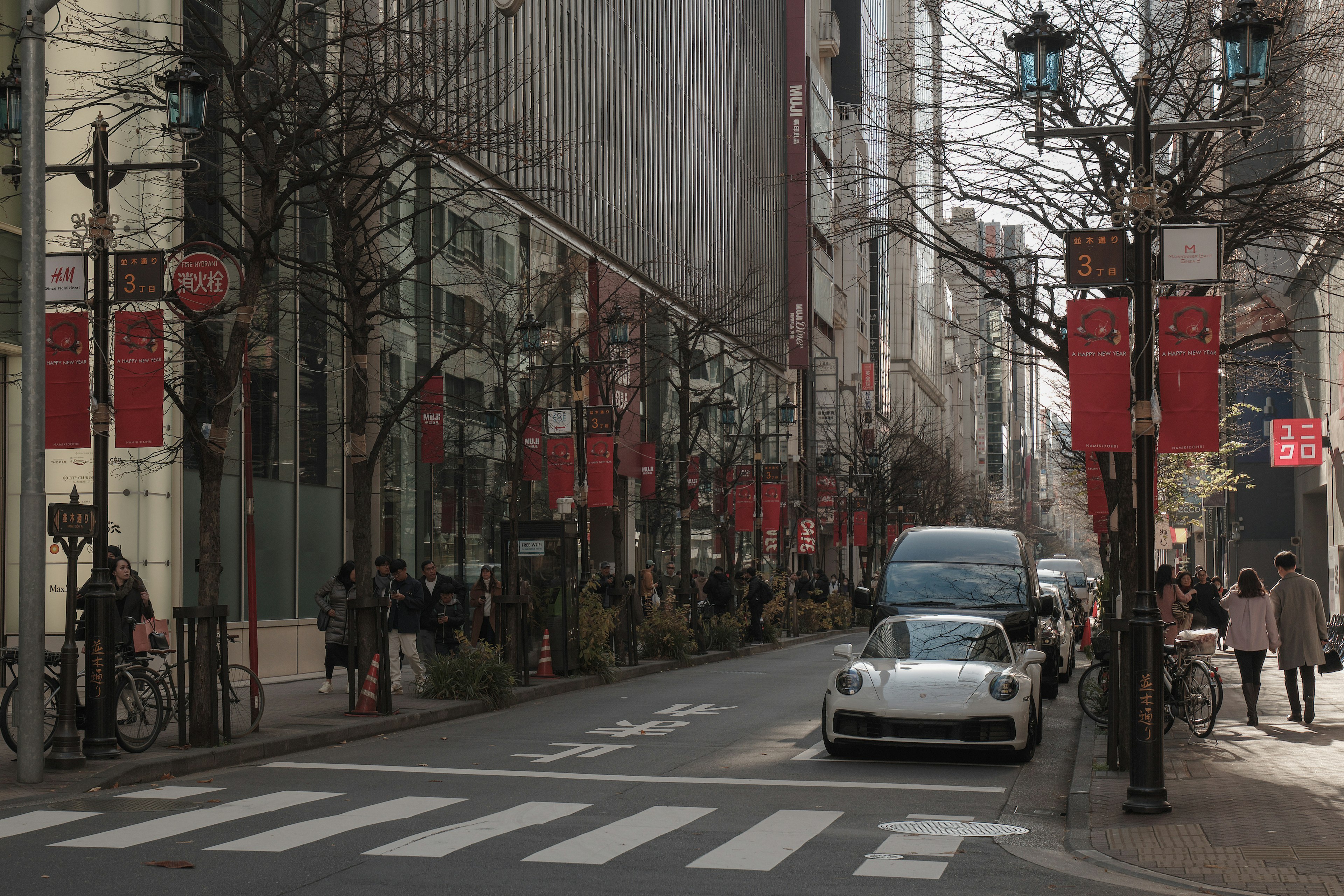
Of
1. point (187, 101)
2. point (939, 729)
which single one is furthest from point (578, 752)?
point (187, 101)

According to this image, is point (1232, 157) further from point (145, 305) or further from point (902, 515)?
point (902, 515)

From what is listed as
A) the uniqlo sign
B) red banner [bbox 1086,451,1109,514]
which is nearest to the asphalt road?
red banner [bbox 1086,451,1109,514]

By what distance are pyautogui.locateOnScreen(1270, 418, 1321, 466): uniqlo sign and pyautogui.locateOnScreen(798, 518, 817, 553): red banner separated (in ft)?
56.6

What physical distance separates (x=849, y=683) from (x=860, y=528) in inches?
1883

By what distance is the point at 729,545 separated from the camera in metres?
44.0

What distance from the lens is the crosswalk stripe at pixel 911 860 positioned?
8.77 m

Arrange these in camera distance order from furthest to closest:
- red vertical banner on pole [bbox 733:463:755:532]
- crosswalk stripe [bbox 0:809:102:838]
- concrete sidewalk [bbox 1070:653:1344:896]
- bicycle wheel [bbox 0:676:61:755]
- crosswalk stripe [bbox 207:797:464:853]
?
red vertical banner on pole [bbox 733:463:755:532] < bicycle wheel [bbox 0:676:61:755] < crosswalk stripe [bbox 0:809:102:838] < crosswalk stripe [bbox 207:797:464:853] < concrete sidewalk [bbox 1070:653:1344:896]

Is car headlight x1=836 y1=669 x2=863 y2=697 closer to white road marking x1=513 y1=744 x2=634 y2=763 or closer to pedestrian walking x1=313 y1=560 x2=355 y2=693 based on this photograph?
white road marking x1=513 y1=744 x2=634 y2=763

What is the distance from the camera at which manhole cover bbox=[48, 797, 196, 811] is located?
434 inches

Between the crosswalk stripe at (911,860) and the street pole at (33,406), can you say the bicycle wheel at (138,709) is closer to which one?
the street pole at (33,406)

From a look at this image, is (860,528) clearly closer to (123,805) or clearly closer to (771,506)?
(771,506)

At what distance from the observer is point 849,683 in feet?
47.4

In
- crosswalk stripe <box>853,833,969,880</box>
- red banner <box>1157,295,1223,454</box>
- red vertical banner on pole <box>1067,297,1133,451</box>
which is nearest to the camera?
crosswalk stripe <box>853,833,969,880</box>

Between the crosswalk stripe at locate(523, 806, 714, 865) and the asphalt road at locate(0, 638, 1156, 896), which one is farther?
the crosswalk stripe at locate(523, 806, 714, 865)
